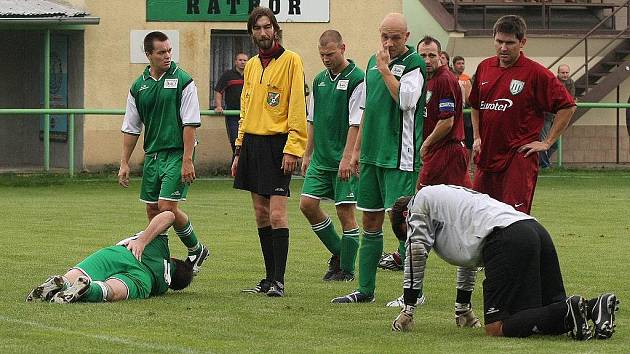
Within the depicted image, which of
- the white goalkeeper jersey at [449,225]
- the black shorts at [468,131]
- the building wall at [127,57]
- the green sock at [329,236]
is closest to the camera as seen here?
the white goalkeeper jersey at [449,225]

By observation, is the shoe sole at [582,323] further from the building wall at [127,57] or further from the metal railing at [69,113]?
the building wall at [127,57]

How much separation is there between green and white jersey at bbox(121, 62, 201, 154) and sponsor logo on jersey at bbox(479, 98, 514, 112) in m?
2.61

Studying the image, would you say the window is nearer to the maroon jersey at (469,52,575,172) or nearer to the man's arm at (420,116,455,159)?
the man's arm at (420,116,455,159)

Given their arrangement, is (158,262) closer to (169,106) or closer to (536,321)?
(169,106)

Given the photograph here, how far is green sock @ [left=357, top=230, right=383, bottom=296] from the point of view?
11.4 metres

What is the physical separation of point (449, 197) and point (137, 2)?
2107 cm

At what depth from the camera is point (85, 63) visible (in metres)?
A: 29.9

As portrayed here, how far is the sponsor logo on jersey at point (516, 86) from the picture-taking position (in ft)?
37.7

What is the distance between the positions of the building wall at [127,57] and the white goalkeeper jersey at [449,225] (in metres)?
19.7

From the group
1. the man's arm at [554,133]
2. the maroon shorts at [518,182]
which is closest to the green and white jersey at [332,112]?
the maroon shorts at [518,182]

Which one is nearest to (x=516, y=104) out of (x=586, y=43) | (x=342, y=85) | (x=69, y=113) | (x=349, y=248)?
(x=342, y=85)

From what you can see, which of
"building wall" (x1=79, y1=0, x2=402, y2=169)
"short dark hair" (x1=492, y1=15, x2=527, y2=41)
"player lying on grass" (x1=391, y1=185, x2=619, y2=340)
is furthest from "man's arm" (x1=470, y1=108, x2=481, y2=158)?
"building wall" (x1=79, y1=0, x2=402, y2=169)

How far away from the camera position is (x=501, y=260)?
9547 millimetres

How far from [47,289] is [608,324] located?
418 centimetres
